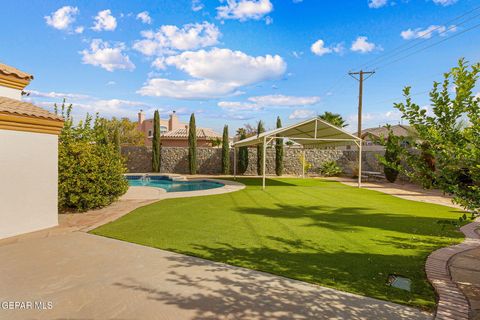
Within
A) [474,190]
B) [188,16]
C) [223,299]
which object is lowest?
[223,299]

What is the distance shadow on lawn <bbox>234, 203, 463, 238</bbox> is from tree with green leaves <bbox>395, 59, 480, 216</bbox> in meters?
4.60

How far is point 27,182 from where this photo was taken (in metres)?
6.15

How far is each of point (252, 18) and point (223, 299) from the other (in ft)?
54.3

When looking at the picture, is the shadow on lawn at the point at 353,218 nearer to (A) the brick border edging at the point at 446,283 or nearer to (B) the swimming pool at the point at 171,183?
(A) the brick border edging at the point at 446,283

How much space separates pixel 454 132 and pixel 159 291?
3925 mm

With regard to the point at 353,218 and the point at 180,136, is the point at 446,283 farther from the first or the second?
the point at 180,136

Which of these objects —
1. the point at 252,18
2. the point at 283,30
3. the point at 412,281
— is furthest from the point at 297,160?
the point at 412,281

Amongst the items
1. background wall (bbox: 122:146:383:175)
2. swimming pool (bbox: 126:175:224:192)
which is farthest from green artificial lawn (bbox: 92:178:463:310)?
background wall (bbox: 122:146:383:175)

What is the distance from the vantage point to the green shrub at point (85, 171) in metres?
8.32

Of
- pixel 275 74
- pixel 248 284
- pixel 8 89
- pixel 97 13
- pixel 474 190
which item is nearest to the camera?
pixel 474 190

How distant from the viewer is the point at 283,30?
19484 mm

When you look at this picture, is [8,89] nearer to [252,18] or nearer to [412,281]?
[412,281]

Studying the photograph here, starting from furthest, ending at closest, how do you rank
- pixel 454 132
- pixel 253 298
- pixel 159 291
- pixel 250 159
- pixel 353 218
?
pixel 250 159 → pixel 353 218 → pixel 159 291 → pixel 253 298 → pixel 454 132

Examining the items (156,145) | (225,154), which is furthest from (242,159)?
(156,145)
